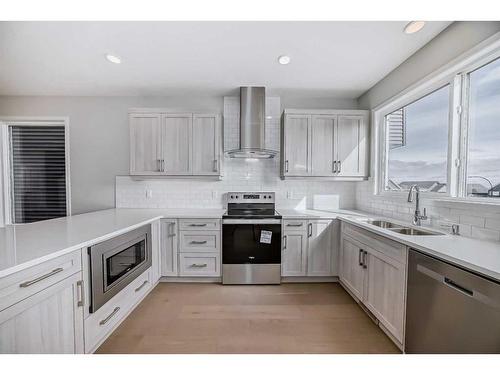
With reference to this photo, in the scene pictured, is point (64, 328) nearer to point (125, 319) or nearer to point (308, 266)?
point (125, 319)

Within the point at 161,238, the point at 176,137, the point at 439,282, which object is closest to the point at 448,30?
the point at 439,282

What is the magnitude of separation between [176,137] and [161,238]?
53.8 inches

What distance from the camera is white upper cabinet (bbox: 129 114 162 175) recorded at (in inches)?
115

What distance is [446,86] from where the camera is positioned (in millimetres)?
1914

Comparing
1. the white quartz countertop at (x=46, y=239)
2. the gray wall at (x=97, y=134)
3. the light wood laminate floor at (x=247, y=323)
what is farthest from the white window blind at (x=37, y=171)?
the light wood laminate floor at (x=247, y=323)

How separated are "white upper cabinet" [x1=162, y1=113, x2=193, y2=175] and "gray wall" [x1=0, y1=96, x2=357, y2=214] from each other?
0.37 m

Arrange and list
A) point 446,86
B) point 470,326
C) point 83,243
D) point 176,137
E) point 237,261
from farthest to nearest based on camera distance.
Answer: point 176,137 → point 237,261 → point 446,86 → point 83,243 → point 470,326

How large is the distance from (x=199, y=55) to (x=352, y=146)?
7.45 feet

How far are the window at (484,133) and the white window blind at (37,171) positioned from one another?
487 cm

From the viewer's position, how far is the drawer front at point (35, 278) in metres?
0.97

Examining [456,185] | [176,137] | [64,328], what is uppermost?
[176,137]

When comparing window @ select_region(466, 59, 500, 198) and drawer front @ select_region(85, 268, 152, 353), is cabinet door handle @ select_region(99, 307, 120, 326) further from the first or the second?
window @ select_region(466, 59, 500, 198)

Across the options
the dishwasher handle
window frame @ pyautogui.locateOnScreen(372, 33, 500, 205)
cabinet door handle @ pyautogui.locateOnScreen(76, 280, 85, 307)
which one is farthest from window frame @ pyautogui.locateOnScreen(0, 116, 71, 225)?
window frame @ pyautogui.locateOnScreen(372, 33, 500, 205)

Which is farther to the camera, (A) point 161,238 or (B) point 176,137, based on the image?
(B) point 176,137
